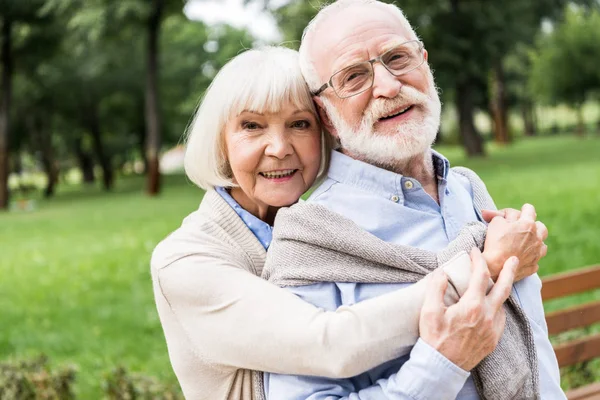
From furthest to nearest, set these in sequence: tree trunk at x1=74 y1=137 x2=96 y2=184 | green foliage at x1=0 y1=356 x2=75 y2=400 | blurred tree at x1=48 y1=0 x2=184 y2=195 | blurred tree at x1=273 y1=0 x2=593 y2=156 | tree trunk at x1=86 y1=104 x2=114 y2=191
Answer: tree trunk at x1=74 y1=137 x2=96 y2=184 < tree trunk at x1=86 y1=104 x2=114 y2=191 < blurred tree at x1=273 y1=0 x2=593 y2=156 < blurred tree at x1=48 y1=0 x2=184 y2=195 < green foliage at x1=0 y1=356 x2=75 y2=400

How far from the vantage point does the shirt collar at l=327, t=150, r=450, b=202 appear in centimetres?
228

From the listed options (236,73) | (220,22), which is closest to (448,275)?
(236,73)

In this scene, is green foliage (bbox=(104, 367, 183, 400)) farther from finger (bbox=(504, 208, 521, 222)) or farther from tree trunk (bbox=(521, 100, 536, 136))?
tree trunk (bbox=(521, 100, 536, 136))

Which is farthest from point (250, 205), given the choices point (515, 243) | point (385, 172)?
point (515, 243)

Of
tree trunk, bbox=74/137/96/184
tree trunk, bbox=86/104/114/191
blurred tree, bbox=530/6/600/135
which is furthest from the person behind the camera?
tree trunk, bbox=74/137/96/184

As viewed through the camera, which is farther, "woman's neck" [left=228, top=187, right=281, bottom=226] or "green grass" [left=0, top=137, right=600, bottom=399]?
"green grass" [left=0, top=137, right=600, bottom=399]

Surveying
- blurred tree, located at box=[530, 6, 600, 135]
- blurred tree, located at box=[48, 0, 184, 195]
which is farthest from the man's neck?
blurred tree, located at box=[530, 6, 600, 135]

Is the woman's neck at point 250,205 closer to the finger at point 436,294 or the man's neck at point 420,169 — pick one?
the man's neck at point 420,169

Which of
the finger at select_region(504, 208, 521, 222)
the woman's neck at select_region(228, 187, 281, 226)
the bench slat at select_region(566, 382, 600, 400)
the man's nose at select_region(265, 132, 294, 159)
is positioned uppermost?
the man's nose at select_region(265, 132, 294, 159)

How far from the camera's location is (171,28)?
115ft

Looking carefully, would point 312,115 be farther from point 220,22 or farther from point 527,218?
point 220,22

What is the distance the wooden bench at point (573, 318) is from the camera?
4.11 meters

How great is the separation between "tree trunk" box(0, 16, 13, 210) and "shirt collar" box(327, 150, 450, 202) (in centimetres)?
2400

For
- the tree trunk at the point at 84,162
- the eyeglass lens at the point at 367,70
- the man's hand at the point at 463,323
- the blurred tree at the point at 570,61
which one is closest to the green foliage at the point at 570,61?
the blurred tree at the point at 570,61
